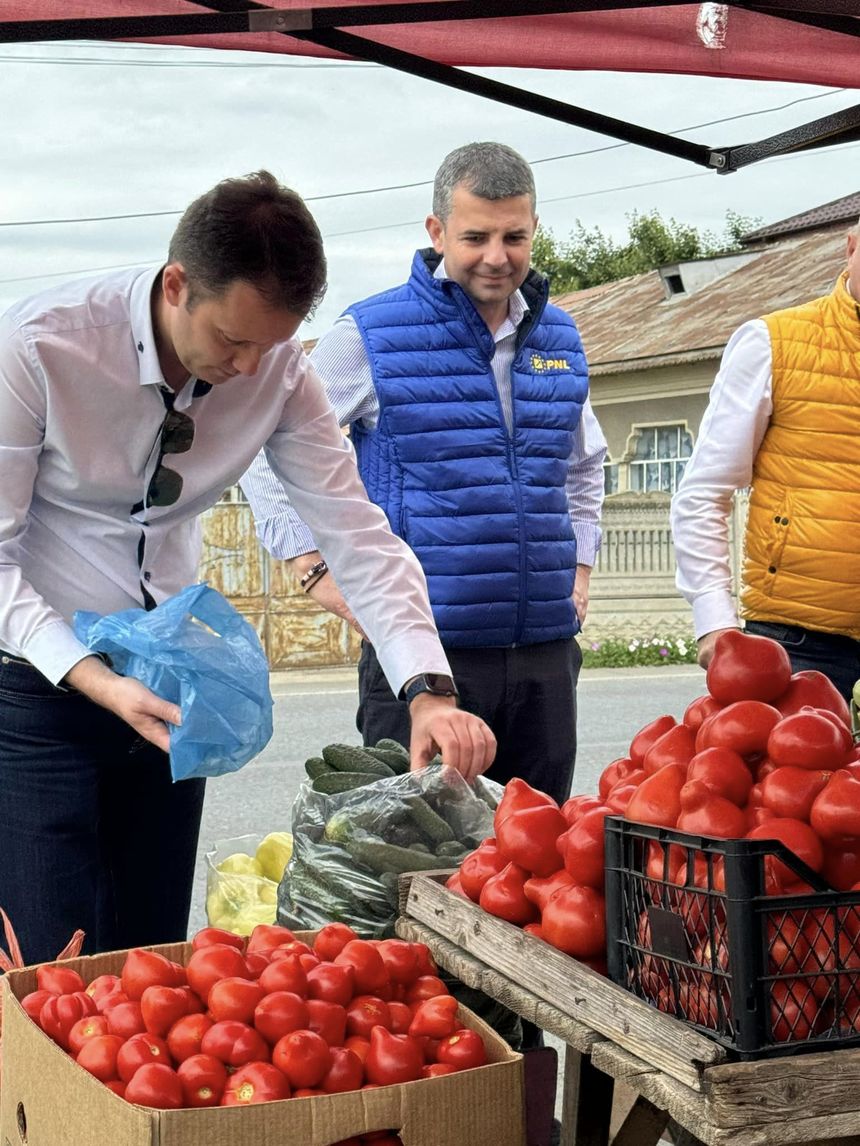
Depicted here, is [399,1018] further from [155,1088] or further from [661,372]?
[661,372]

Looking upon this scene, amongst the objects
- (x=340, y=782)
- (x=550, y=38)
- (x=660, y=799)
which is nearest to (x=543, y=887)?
(x=660, y=799)

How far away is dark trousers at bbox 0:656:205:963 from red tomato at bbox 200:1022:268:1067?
84cm

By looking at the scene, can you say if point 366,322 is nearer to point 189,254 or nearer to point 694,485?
point 694,485

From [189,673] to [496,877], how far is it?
26.6 inches

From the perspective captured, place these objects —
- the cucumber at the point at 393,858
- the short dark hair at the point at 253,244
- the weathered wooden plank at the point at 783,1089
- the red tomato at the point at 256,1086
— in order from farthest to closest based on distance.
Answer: the cucumber at the point at 393,858 < the short dark hair at the point at 253,244 < the red tomato at the point at 256,1086 < the weathered wooden plank at the point at 783,1089

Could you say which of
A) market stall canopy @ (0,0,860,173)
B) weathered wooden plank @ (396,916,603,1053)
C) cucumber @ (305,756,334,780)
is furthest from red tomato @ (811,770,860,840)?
market stall canopy @ (0,0,860,173)

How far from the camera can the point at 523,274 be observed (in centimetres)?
400

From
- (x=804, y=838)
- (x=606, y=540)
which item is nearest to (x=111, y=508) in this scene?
(x=804, y=838)

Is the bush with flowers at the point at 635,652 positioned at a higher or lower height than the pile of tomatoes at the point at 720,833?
lower

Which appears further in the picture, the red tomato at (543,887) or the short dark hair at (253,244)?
the short dark hair at (253,244)

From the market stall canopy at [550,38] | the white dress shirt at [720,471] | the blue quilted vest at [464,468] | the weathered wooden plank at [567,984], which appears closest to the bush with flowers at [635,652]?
the blue quilted vest at [464,468]

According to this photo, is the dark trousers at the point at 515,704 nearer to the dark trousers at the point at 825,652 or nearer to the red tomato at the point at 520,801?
the dark trousers at the point at 825,652

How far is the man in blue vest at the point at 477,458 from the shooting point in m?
3.86

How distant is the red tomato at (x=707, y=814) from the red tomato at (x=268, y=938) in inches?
29.3
